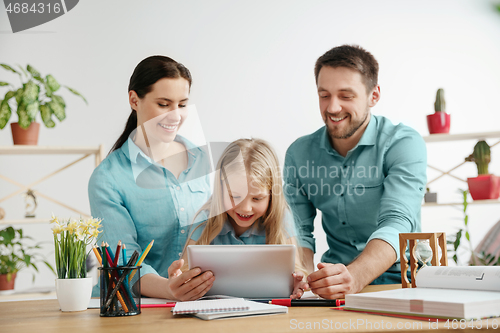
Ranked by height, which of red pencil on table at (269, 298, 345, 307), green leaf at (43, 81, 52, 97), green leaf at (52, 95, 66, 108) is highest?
green leaf at (43, 81, 52, 97)

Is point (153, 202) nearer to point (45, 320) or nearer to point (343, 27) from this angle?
point (45, 320)

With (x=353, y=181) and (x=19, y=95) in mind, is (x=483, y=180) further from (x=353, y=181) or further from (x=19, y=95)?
(x=19, y=95)

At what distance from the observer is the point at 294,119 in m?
2.79

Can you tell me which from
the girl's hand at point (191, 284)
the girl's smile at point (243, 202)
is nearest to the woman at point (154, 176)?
the girl's smile at point (243, 202)

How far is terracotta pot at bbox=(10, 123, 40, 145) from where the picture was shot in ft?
7.34

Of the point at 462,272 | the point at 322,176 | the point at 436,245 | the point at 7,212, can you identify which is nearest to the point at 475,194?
the point at 322,176

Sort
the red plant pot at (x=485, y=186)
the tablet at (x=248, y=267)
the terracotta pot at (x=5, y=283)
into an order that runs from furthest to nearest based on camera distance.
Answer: the red plant pot at (x=485, y=186), the terracotta pot at (x=5, y=283), the tablet at (x=248, y=267)

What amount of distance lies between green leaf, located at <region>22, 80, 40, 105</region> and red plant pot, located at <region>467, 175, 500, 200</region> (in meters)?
2.38

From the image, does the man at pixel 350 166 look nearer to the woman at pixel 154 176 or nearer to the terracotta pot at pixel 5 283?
the woman at pixel 154 176

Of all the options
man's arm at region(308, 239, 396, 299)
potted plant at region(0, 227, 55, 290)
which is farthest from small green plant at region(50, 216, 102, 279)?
potted plant at region(0, 227, 55, 290)

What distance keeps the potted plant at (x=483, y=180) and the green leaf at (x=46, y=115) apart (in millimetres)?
2288

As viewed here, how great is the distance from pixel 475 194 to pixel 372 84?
111 centimetres

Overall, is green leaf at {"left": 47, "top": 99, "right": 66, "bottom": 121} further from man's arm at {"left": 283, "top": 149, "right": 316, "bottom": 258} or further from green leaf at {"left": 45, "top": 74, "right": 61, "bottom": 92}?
man's arm at {"left": 283, "top": 149, "right": 316, "bottom": 258}

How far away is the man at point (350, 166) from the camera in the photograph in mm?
1572
